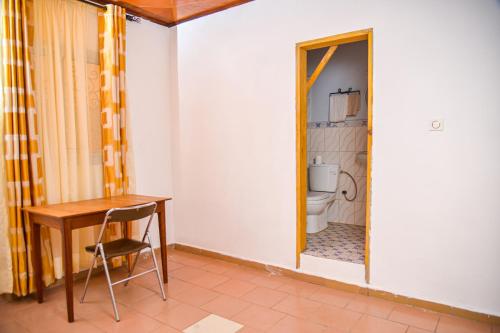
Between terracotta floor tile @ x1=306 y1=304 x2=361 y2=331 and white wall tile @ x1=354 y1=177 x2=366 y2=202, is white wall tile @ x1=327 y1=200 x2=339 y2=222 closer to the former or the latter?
white wall tile @ x1=354 y1=177 x2=366 y2=202

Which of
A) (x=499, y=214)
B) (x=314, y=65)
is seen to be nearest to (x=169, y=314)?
(x=499, y=214)

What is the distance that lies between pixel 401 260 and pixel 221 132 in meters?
2.01

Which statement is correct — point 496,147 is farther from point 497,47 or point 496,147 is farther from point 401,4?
point 401,4

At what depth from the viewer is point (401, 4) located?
2.38m

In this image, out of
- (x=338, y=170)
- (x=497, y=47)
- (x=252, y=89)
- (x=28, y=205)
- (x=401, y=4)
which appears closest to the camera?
(x=497, y=47)

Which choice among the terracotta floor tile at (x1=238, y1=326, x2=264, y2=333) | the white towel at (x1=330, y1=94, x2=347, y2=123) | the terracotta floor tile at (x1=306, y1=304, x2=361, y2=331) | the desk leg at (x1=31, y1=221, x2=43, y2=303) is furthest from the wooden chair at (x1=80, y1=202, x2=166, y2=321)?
the white towel at (x1=330, y1=94, x2=347, y2=123)

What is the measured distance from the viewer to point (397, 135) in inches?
96.3

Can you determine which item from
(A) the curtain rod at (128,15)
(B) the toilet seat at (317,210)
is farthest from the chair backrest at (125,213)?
(A) the curtain rod at (128,15)

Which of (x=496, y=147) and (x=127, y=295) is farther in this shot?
(x=127, y=295)

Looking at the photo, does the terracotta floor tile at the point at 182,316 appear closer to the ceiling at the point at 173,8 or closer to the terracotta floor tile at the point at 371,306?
the terracotta floor tile at the point at 371,306

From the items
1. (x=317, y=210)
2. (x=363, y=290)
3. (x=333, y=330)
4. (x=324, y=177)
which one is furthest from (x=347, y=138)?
(x=333, y=330)

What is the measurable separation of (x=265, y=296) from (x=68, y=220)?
1.56m

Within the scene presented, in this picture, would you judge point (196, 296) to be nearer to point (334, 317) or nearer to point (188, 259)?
point (188, 259)

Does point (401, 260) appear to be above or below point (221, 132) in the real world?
below
